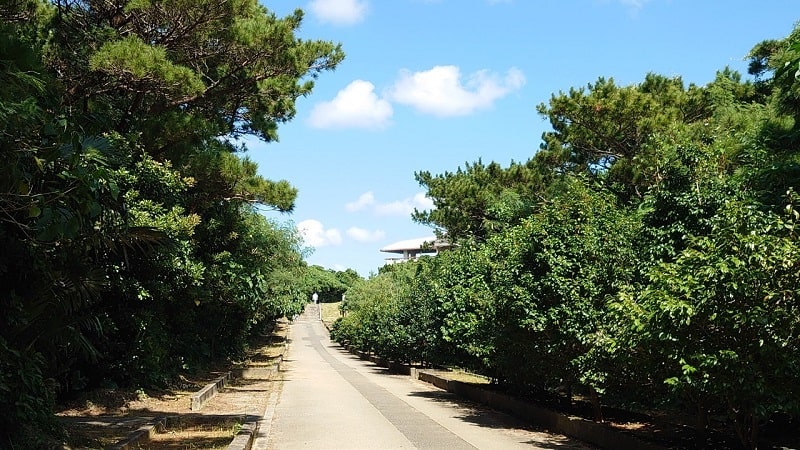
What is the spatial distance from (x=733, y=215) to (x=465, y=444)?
6104mm

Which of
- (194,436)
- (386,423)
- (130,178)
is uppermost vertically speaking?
(130,178)

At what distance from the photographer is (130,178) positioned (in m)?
13.6

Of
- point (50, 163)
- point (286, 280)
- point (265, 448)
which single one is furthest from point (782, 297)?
point (286, 280)

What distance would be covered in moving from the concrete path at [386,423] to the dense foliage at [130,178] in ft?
11.9

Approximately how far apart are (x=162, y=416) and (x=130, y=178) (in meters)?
4.63

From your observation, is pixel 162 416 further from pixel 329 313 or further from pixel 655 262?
pixel 329 313

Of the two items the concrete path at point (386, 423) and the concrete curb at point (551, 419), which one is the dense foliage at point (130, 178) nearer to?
the concrete path at point (386, 423)

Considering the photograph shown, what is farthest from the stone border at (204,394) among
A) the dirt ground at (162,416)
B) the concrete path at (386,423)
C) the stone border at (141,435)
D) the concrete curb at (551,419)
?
the concrete curb at (551,419)

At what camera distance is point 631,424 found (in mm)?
13328

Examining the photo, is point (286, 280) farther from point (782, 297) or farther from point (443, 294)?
point (782, 297)

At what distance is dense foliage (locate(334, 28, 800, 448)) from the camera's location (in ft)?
23.6

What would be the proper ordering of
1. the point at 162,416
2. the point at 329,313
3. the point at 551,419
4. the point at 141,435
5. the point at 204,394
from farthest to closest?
the point at 329,313 → the point at 204,394 → the point at 551,419 → the point at 162,416 → the point at 141,435

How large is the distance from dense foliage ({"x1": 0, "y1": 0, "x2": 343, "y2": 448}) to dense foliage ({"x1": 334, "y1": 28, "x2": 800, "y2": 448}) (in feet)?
19.2

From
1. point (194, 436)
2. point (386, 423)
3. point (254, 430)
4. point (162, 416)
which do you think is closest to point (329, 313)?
point (386, 423)
